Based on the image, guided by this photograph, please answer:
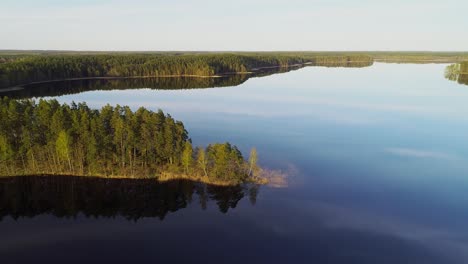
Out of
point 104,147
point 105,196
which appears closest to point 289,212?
point 105,196

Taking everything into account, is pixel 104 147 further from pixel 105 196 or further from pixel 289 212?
pixel 289 212

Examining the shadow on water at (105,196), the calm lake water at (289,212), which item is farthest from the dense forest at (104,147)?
the calm lake water at (289,212)

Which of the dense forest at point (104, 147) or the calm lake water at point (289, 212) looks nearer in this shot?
the calm lake water at point (289, 212)

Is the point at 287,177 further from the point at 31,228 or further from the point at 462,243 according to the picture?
the point at 31,228

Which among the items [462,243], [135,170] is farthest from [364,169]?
[135,170]

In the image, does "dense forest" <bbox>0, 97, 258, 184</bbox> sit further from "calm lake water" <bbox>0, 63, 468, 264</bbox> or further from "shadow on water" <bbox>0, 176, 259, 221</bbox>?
"calm lake water" <bbox>0, 63, 468, 264</bbox>

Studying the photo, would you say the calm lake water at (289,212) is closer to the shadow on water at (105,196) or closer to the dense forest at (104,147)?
the shadow on water at (105,196)
